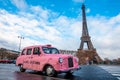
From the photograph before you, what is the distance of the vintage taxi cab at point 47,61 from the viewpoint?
37.2 ft

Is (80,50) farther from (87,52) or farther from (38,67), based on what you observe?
(38,67)

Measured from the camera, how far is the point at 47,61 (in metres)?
11.8

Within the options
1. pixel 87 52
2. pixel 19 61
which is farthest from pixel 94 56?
pixel 19 61

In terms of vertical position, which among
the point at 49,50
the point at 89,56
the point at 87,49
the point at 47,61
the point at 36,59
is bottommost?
the point at 47,61

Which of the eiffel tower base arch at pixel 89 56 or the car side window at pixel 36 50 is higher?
the eiffel tower base arch at pixel 89 56

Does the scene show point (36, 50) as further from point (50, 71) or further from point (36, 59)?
point (50, 71)

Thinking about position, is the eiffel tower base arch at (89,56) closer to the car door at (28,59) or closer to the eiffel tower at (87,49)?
the eiffel tower at (87,49)

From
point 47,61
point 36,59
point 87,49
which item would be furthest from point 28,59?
point 87,49

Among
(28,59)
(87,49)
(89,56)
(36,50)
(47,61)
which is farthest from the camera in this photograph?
(87,49)

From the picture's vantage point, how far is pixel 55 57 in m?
11.5


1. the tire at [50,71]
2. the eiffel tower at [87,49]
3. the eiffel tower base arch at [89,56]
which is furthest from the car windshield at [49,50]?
the eiffel tower at [87,49]

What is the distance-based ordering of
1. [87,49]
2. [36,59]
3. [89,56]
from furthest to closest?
[87,49] < [89,56] < [36,59]

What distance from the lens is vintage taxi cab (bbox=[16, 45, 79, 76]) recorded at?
11.3m

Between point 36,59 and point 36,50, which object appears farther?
point 36,50
